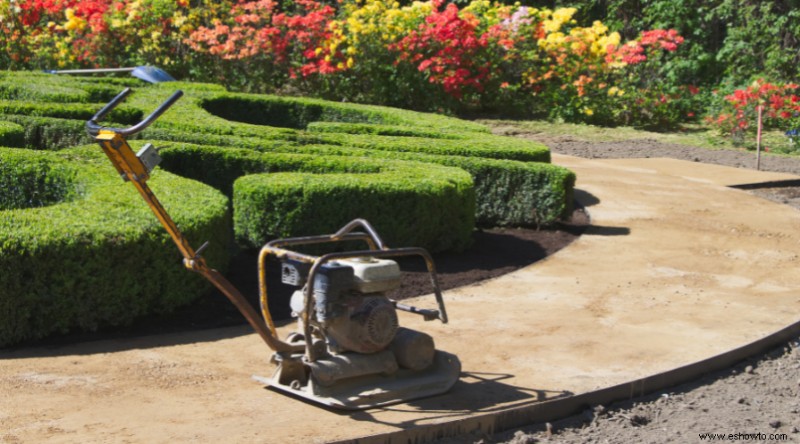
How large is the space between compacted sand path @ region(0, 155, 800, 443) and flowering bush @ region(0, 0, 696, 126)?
26.1 ft

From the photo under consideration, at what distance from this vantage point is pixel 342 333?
4742 millimetres

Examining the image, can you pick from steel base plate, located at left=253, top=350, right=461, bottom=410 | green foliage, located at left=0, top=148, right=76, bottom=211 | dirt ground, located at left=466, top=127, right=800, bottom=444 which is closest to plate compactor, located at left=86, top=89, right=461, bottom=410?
steel base plate, located at left=253, top=350, right=461, bottom=410

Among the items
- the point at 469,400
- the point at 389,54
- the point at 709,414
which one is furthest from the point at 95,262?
the point at 389,54

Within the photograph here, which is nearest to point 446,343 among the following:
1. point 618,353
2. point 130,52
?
point 618,353

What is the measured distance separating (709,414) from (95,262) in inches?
131

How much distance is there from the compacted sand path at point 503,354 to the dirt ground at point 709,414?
Answer: 4.4 inches

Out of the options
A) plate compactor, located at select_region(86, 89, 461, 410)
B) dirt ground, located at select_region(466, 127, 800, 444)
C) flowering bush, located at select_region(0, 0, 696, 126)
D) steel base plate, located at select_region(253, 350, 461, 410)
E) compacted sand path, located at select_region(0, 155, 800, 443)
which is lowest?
dirt ground, located at select_region(466, 127, 800, 444)

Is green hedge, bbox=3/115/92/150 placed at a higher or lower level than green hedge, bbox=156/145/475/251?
higher

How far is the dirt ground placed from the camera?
4747 millimetres

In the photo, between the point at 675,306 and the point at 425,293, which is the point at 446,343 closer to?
the point at 425,293

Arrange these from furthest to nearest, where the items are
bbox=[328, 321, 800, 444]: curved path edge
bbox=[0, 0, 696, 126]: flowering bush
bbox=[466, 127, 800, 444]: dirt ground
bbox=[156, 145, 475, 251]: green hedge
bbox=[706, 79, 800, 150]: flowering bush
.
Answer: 1. bbox=[0, 0, 696, 126]: flowering bush
2. bbox=[706, 79, 800, 150]: flowering bush
3. bbox=[156, 145, 475, 251]: green hedge
4. bbox=[466, 127, 800, 444]: dirt ground
5. bbox=[328, 321, 800, 444]: curved path edge

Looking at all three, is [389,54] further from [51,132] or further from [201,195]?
[201,195]

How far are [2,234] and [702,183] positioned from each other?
837 cm

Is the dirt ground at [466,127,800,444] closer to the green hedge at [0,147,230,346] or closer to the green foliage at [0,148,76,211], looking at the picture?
the green hedge at [0,147,230,346]
